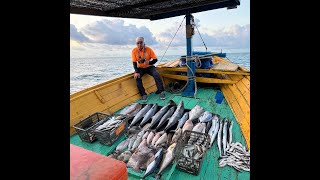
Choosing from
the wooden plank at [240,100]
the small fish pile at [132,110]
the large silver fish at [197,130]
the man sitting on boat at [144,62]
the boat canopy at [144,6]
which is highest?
the boat canopy at [144,6]

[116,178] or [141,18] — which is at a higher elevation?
[141,18]

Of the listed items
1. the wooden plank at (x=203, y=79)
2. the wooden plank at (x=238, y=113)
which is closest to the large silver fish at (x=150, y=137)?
the wooden plank at (x=238, y=113)

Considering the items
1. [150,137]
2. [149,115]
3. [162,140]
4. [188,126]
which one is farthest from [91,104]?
[188,126]

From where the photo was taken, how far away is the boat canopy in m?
5.01

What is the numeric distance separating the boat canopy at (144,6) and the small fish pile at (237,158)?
3.87m

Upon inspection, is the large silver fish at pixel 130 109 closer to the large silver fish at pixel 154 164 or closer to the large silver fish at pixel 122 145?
the large silver fish at pixel 122 145

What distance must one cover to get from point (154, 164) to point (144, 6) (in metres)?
4.30

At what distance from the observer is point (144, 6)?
5520 mm

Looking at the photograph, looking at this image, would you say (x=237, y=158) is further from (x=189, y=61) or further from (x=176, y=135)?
(x=189, y=61)

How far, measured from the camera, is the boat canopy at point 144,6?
5.01 meters
